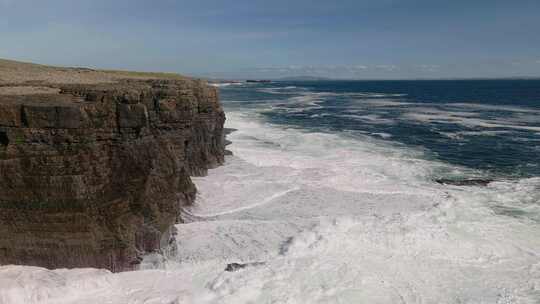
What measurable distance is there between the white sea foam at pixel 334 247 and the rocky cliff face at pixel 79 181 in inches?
31.5

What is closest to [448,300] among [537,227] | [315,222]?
[315,222]

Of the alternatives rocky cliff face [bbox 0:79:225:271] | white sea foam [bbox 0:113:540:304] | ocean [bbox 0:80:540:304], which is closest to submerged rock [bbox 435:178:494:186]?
ocean [bbox 0:80:540:304]

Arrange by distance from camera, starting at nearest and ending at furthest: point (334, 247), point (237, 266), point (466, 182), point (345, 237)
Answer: point (237, 266)
point (334, 247)
point (345, 237)
point (466, 182)

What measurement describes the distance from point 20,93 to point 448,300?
15654mm

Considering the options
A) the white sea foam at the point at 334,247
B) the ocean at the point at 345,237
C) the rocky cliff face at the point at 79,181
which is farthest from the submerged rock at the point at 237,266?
the rocky cliff face at the point at 79,181

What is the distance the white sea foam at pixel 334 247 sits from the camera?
41.3 feet

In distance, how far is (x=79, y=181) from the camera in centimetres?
1377

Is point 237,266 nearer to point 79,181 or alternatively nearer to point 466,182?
point 79,181

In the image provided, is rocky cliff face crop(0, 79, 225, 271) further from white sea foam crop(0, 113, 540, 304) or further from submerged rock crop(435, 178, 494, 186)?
submerged rock crop(435, 178, 494, 186)

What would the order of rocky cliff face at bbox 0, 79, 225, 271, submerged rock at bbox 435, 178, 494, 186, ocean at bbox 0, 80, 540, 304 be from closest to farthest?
ocean at bbox 0, 80, 540, 304 < rocky cliff face at bbox 0, 79, 225, 271 < submerged rock at bbox 435, 178, 494, 186

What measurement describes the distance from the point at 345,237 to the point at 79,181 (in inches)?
378

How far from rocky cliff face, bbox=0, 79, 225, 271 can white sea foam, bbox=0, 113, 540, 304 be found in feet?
2.63

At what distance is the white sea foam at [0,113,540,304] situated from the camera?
496 inches

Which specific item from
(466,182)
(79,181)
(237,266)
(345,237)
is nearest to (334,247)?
(345,237)
